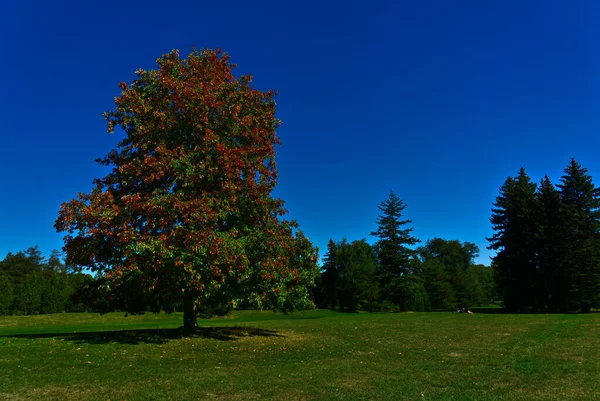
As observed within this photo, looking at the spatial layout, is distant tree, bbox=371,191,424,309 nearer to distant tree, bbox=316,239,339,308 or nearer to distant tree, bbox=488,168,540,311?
distant tree, bbox=488,168,540,311

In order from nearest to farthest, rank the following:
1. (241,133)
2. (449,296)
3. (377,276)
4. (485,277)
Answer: (241,133) < (377,276) < (449,296) < (485,277)

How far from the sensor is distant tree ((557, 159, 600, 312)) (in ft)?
147

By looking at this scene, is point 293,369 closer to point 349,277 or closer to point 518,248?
point 518,248

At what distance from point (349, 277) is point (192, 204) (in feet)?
242

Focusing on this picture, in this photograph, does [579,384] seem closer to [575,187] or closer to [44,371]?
[44,371]

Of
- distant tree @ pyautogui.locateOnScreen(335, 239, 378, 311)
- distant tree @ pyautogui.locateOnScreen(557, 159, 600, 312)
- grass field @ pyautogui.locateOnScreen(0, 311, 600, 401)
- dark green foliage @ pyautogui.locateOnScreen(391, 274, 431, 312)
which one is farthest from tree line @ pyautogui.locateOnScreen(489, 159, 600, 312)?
grass field @ pyautogui.locateOnScreen(0, 311, 600, 401)

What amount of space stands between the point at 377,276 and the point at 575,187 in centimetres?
2773

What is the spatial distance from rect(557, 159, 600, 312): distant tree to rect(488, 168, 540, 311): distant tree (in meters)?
3.95

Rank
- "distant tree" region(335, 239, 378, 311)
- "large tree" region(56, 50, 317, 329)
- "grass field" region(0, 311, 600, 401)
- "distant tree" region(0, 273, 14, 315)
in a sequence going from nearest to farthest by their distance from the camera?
"grass field" region(0, 311, 600, 401)
"large tree" region(56, 50, 317, 329)
"distant tree" region(0, 273, 14, 315)
"distant tree" region(335, 239, 378, 311)

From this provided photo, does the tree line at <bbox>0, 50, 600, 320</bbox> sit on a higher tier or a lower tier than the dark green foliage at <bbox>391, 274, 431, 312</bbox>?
higher

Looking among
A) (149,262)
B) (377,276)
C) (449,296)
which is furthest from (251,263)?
(449,296)

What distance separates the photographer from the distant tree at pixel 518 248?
166 feet

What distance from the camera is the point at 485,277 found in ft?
371

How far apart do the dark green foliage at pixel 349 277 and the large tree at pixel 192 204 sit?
2374 inches
